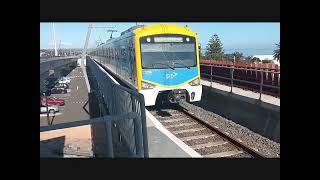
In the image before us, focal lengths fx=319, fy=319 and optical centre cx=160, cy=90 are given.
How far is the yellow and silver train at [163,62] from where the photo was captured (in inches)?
373

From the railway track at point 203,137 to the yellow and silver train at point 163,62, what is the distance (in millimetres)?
650

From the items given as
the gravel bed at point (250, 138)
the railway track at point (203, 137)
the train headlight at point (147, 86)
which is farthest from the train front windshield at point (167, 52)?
the gravel bed at point (250, 138)

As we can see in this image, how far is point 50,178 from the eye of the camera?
4816mm

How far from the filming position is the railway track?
6617 millimetres

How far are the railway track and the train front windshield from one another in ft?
5.27

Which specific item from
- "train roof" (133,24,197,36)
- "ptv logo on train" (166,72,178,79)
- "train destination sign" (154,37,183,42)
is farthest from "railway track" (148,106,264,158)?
"train roof" (133,24,197,36)

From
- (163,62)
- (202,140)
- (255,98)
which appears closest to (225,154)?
(202,140)

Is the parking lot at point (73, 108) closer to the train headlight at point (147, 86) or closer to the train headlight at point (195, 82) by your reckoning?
the train headlight at point (147, 86)

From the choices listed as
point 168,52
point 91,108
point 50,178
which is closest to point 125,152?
point 50,178

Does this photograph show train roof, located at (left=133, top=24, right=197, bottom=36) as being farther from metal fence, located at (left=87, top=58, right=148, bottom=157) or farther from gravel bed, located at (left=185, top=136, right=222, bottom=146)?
gravel bed, located at (left=185, top=136, right=222, bottom=146)

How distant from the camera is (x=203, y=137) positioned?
7.65 metres

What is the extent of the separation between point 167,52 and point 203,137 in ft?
10.2
